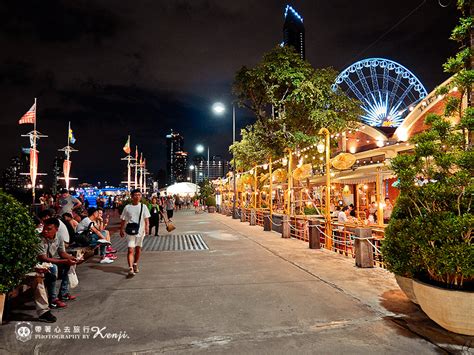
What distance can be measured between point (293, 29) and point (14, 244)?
143963 millimetres

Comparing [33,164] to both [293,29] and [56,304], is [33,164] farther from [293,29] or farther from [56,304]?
[293,29]

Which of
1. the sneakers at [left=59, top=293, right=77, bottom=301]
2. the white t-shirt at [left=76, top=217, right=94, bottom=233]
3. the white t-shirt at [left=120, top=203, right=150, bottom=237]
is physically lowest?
the sneakers at [left=59, top=293, right=77, bottom=301]

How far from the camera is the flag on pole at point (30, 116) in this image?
24.2 meters

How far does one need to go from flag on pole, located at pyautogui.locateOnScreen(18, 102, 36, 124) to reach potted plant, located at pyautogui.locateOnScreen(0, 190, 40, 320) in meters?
23.5

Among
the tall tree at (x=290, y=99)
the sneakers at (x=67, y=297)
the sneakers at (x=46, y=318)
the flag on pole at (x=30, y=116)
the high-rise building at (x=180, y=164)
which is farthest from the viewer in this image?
the high-rise building at (x=180, y=164)

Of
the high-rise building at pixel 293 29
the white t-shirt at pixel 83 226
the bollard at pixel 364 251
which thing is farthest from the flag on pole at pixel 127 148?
the high-rise building at pixel 293 29

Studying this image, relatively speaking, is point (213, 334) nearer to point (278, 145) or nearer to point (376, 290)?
point (376, 290)

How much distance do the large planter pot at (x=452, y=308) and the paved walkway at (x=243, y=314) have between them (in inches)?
5.4

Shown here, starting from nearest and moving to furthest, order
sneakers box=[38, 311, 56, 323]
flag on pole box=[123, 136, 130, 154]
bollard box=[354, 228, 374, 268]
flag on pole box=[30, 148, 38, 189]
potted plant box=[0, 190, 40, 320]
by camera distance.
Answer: potted plant box=[0, 190, 40, 320] < sneakers box=[38, 311, 56, 323] < bollard box=[354, 228, 374, 268] < flag on pole box=[30, 148, 38, 189] < flag on pole box=[123, 136, 130, 154]

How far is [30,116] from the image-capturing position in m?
24.4

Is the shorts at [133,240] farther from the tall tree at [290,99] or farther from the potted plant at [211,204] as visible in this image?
the potted plant at [211,204]

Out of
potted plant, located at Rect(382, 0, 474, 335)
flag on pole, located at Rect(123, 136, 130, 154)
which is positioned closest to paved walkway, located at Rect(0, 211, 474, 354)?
Answer: potted plant, located at Rect(382, 0, 474, 335)

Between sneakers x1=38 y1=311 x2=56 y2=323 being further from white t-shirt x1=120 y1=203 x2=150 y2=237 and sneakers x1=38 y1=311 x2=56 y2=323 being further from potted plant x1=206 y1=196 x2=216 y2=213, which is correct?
potted plant x1=206 y1=196 x2=216 y2=213

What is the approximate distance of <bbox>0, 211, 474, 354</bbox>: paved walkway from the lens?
373 centimetres
